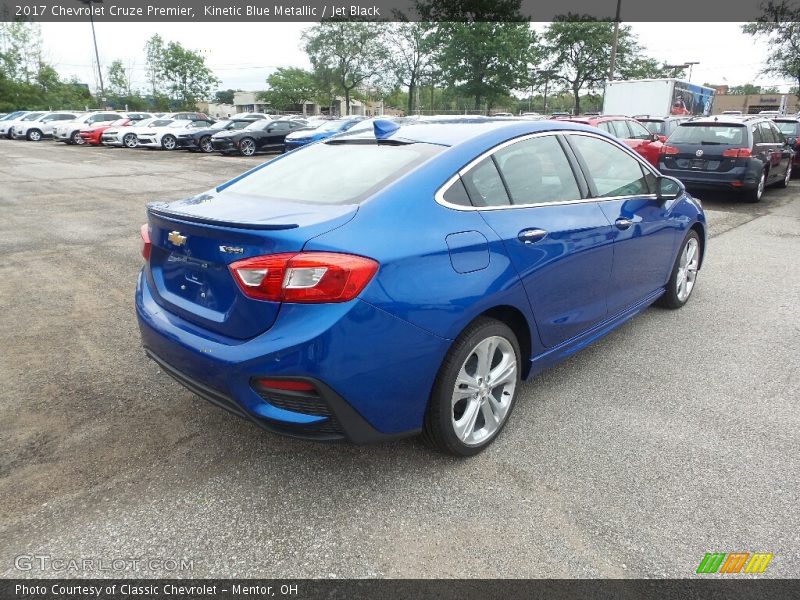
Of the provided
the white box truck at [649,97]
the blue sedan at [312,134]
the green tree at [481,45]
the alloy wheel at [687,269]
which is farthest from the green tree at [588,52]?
the alloy wheel at [687,269]

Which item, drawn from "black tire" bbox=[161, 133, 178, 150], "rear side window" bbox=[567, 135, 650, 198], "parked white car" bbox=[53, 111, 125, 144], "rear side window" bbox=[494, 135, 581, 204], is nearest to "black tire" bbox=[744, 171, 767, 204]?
"rear side window" bbox=[567, 135, 650, 198]

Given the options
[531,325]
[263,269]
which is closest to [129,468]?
[263,269]

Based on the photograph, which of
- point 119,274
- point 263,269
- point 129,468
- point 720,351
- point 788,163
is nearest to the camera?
point 263,269

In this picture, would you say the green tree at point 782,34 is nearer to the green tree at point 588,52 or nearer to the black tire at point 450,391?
the green tree at point 588,52

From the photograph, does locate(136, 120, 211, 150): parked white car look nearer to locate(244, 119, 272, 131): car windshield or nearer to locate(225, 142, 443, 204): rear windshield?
locate(244, 119, 272, 131): car windshield

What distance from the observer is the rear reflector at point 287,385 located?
2266mm

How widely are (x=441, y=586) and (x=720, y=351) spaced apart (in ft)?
10.4

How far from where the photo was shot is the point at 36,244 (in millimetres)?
7457

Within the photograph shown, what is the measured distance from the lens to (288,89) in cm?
8019

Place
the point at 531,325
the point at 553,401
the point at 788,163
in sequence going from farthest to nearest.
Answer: the point at 788,163 → the point at 553,401 → the point at 531,325

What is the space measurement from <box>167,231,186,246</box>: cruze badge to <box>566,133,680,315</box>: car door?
2403 millimetres

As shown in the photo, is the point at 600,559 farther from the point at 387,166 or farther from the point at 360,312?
the point at 387,166

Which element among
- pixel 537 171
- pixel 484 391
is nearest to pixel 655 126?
pixel 537 171

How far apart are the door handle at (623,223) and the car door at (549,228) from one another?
0.14m
